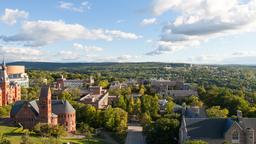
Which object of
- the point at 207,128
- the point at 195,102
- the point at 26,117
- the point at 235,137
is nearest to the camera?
the point at 235,137

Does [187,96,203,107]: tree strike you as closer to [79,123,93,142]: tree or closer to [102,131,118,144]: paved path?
[102,131,118,144]: paved path

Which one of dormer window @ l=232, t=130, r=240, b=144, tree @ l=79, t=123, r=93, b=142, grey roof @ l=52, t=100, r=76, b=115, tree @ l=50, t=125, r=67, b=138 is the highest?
grey roof @ l=52, t=100, r=76, b=115

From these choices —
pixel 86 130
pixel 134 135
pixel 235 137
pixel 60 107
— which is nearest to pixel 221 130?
pixel 235 137

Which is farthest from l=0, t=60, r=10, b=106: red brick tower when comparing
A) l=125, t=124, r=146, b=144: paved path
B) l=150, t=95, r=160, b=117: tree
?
l=150, t=95, r=160, b=117: tree

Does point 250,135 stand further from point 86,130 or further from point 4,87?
point 4,87

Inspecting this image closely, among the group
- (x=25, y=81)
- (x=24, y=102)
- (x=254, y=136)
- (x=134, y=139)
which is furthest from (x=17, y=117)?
(x=25, y=81)
